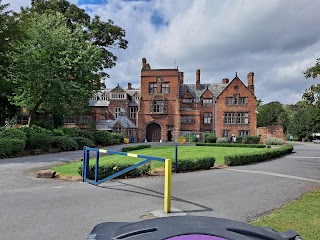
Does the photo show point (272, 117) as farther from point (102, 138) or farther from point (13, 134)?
point (13, 134)

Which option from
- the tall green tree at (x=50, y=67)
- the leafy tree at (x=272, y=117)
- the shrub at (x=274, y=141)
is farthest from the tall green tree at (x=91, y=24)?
the leafy tree at (x=272, y=117)

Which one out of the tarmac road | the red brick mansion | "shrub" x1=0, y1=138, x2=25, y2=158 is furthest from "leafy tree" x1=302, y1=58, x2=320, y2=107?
the red brick mansion

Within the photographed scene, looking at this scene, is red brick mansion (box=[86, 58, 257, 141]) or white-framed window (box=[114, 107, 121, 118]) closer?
red brick mansion (box=[86, 58, 257, 141])

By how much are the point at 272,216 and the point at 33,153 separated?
19.0m

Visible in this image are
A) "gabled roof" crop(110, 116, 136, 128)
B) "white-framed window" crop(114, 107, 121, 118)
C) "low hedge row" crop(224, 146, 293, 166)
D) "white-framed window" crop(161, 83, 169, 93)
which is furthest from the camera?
"white-framed window" crop(114, 107, 121, 118)

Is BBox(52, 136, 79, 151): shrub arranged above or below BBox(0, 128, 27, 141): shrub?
below

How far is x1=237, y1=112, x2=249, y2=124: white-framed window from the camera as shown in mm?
48859

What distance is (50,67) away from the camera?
25859mm

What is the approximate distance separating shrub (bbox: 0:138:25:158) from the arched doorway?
31.3 metres

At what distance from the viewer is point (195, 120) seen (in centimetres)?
4978

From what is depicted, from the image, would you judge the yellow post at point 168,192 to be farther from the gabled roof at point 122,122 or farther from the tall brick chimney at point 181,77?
the tall brick chimney at point 181,77

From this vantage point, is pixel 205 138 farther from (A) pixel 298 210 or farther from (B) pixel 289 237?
(B) pixel 289 237

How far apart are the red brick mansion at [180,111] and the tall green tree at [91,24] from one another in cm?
1321

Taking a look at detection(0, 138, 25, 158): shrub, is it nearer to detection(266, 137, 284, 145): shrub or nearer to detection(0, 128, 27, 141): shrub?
detection(0, 128, 27, 141): shrub
